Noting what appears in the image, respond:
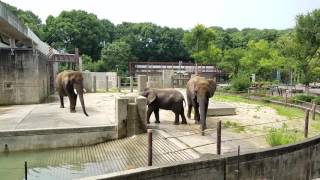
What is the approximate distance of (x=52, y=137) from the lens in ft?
46.7

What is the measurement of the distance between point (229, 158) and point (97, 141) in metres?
5.63

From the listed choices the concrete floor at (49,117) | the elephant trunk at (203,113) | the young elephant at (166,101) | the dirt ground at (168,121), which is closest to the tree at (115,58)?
the dirt ground at (168,121)

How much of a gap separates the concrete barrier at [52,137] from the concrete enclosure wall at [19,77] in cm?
878

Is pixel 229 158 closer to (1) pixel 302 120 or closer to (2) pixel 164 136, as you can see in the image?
(2) pixel 164 136

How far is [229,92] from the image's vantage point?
34406mm

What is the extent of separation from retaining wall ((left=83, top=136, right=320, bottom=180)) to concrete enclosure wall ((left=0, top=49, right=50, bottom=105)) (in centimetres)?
1457

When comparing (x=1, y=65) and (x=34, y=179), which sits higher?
(x=1, y=65)

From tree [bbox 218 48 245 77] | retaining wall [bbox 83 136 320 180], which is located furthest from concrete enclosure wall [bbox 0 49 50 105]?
tree [bbox 218 48 245 77]

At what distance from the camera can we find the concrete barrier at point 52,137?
1389cm

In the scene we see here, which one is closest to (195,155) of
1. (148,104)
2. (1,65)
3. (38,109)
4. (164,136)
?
(164,136)

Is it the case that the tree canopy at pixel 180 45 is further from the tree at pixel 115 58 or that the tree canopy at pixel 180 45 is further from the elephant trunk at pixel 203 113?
the elephant trunk at pixel 203 113

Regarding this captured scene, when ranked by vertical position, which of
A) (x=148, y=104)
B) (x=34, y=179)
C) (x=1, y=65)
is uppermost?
(x=1, y=65)

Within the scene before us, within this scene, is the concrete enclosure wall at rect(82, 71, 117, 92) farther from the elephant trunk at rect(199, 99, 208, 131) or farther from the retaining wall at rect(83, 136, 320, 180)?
the retaining wall at rect(83, 136, 320, 180)

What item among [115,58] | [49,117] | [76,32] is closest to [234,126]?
[49,117]
